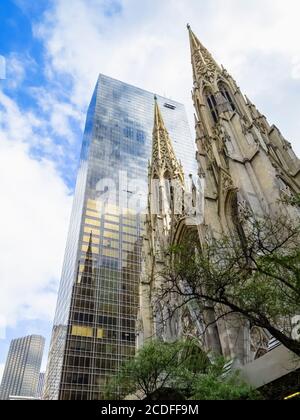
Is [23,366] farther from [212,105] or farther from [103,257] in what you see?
[212,105]

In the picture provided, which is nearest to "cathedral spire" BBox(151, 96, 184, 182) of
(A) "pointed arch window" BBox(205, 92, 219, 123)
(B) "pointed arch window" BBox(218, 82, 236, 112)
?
(A) "pointed arch window" BBox(205, 92, 219, 123)

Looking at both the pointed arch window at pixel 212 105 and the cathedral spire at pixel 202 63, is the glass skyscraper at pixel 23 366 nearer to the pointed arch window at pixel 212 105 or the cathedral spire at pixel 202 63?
the pointed arch window at pixel 212 105

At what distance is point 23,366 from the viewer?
128 metres

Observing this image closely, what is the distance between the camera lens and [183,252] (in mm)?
9039

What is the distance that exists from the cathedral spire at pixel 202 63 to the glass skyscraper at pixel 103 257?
22.6 metres

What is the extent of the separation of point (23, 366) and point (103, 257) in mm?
112465

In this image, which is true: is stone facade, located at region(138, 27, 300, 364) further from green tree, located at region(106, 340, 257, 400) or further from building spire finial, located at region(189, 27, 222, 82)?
green tree, located at region(106, 340, 257, 400)

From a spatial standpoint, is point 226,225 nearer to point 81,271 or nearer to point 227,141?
point 227,141

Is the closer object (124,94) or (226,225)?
(226,225)

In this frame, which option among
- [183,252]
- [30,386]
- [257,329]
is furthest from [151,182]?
[30,386]

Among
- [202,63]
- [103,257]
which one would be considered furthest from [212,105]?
[103,257]

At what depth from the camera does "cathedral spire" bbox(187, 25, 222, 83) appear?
32469mm

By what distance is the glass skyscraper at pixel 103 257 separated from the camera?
108ft

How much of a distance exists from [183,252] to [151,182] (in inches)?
1221
